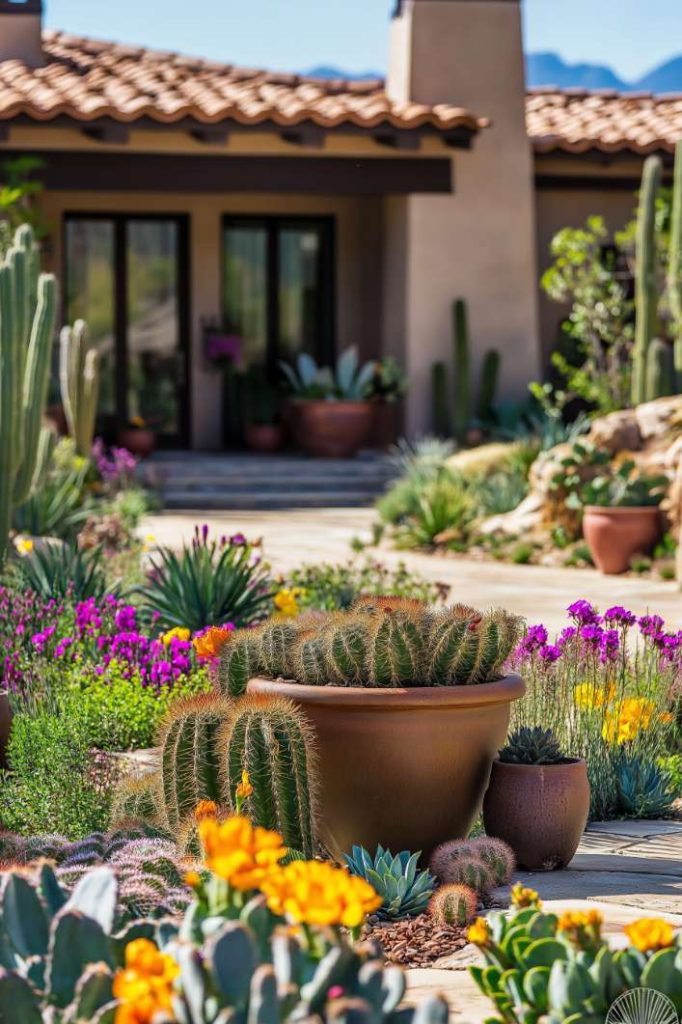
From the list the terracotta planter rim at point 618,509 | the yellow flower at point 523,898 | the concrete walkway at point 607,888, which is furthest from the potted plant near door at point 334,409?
the yellow flower at point 523,898

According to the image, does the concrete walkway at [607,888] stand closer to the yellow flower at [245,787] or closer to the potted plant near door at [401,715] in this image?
the potted plant near door at [401,715]

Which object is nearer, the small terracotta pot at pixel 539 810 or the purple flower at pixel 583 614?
the small terracotta pot at pixel 539 810

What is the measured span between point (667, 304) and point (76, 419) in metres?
5.87

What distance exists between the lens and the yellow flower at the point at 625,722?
5512 mm

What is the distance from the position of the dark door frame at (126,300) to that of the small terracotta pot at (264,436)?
2.96 ft

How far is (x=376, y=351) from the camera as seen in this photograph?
19.8 metres

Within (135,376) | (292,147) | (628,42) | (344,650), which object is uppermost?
(628,42)

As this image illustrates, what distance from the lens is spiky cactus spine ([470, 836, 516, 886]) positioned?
4203 mm

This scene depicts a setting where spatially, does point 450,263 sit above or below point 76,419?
above

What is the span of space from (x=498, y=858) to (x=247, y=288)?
1622cm

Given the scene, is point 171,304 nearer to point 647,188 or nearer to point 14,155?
point 14,155

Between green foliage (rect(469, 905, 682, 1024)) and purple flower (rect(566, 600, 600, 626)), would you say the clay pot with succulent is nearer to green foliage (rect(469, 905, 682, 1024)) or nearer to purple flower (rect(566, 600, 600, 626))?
purple flower (rect(566, 600, 600, 626))

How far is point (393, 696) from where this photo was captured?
4371mm

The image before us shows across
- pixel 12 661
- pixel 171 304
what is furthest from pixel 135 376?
pixel 12 661
